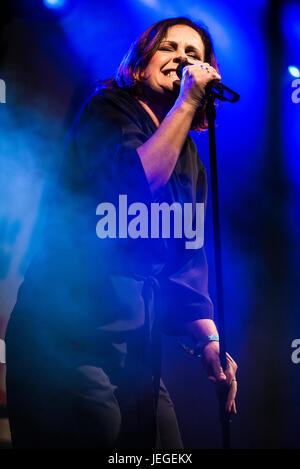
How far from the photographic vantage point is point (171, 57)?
1.60 m

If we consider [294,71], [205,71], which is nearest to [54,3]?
[205,71]

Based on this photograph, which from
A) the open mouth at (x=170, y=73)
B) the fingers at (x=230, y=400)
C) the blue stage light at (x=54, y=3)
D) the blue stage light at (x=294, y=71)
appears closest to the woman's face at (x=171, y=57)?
the open mouth at (x=170, y=73)

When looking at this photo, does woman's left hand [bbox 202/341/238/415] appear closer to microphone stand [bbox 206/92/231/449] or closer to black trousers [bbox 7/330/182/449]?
microphone stand [bbox 206/92/231/449]

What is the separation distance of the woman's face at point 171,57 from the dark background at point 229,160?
8.6 inches

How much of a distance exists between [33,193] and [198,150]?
581 millimetres

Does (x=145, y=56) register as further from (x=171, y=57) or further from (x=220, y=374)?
(x=220, y=374)

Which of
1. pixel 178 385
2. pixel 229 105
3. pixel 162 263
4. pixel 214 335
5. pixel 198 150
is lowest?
pixel 178 385

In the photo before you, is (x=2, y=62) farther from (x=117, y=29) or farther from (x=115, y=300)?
(x=115, y=300)

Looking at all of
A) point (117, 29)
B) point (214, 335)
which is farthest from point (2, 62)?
point (214, 335)

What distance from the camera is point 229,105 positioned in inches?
76.3

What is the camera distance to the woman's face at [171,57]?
5.19 ft

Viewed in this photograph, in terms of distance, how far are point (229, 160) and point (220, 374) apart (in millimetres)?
842

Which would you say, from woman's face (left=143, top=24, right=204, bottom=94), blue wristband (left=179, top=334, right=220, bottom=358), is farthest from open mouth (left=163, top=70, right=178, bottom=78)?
blue wristband (left=179, top=334, right=220, bottom=358)

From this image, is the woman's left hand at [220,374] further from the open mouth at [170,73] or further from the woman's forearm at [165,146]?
the open mouth at [170,73]
